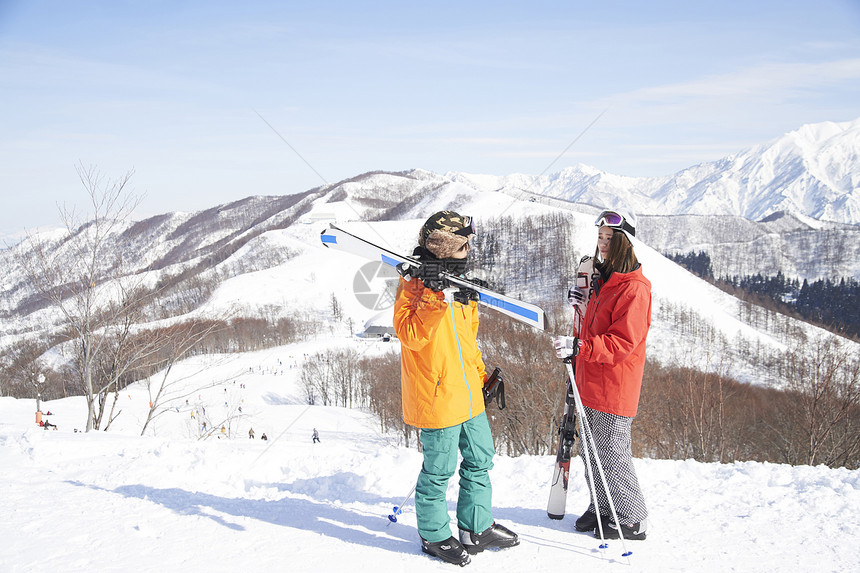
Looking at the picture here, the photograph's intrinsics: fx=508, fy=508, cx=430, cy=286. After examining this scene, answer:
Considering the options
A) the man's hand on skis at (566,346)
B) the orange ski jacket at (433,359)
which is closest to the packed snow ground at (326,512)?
the orange ski jacket at (433,359)

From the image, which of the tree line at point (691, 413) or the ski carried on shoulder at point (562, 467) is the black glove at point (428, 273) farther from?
the tree line at point (691, 413)

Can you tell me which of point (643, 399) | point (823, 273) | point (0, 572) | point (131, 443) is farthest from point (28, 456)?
point (823, 273)

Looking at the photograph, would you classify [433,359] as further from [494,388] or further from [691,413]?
[691,413]

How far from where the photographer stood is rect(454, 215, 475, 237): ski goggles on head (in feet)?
12.8

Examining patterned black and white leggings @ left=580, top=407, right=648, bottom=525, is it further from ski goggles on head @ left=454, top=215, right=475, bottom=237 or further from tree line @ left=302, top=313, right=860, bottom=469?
tree line @ left=302, top=313, right=860, bottom=469

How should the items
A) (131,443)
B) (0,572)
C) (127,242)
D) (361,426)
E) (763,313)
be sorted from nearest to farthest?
(0,572) < (131,443) < (127,242) < (361,426) < (763,313)

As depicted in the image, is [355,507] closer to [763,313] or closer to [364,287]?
[364,287]

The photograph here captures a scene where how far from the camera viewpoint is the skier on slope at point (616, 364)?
4.09 meters

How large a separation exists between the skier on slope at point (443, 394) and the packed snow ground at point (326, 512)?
0.21 m

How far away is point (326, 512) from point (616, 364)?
303 cm

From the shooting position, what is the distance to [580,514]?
4898 mm

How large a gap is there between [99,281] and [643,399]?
2922cm

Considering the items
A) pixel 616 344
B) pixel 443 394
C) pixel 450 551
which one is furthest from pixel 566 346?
pixel 450 551

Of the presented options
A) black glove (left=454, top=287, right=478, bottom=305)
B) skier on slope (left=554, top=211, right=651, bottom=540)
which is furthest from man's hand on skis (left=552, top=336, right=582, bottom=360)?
black glove (left=454, top=287, right=478, bottom=305)
